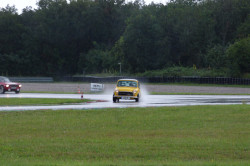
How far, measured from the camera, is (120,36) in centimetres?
10038

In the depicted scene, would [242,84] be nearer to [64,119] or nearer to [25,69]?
[64,119]

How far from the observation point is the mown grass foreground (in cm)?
967

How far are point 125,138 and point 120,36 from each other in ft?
292

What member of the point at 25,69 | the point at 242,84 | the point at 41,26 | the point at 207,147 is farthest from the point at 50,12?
the point at 207,147

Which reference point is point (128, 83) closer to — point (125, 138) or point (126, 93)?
point (126, 93)

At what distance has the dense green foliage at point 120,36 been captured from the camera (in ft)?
263

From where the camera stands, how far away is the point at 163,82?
60.0m

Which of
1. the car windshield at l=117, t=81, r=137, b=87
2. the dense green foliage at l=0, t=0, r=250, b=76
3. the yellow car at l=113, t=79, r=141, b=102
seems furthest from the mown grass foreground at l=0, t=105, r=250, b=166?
the dense green foliage at l=0, t=0, r=250, b=76

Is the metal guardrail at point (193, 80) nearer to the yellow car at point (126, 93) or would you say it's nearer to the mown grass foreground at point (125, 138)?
the yellow car at point (126, 93)

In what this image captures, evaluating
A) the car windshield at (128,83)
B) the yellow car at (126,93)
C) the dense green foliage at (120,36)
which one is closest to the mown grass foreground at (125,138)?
the yellow car at (126,93)

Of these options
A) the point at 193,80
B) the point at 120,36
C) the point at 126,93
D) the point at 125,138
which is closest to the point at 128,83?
the point at 126,93

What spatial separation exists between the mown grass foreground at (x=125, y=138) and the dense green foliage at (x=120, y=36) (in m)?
44.6

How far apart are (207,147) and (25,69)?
90.7 m

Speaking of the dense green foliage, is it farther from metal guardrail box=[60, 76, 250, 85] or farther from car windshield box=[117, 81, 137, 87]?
car windshield box=[117, 81, 137, 87]
